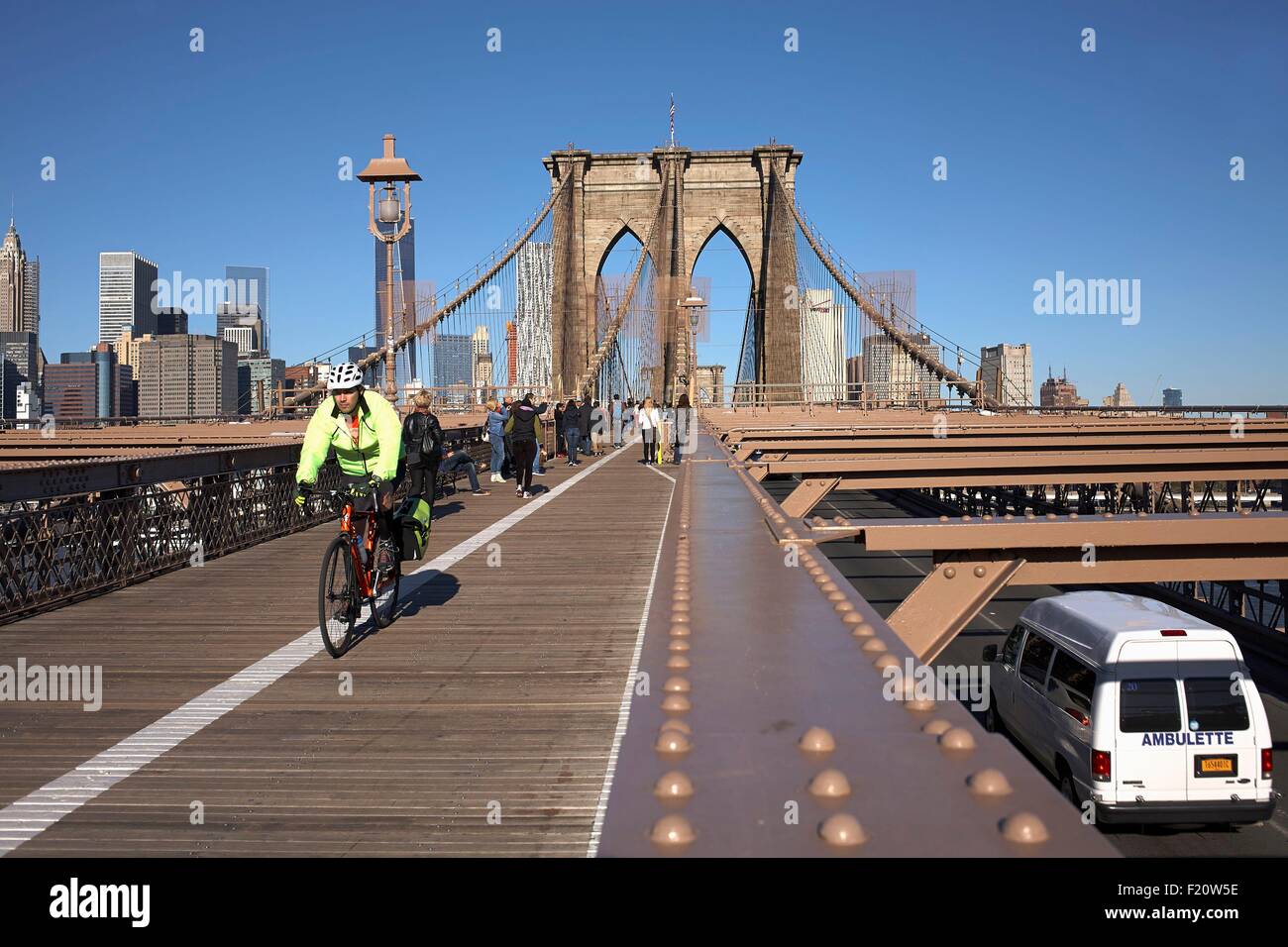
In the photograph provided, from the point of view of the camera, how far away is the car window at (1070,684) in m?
10.8

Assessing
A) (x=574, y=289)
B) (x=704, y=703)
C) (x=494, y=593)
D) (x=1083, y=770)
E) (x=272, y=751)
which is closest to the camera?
(x=704, y=703)

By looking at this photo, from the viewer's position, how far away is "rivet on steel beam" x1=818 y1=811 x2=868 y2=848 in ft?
5.45

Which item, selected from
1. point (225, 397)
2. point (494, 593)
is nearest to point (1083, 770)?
point (494, 593)

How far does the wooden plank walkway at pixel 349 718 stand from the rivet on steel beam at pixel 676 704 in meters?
0.56

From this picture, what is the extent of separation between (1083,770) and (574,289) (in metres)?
47.7

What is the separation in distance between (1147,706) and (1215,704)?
2.92ft

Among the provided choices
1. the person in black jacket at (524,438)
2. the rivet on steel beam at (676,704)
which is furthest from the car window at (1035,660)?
the rivet on steel beam at (676,704)

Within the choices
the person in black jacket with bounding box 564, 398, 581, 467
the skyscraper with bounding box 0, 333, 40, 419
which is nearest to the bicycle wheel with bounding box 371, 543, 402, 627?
the person in black jacket with bounding box 564, 398, 581, 467

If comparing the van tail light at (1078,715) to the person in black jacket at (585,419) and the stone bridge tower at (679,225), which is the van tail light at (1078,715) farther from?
the stone bridge tower at (679,225)

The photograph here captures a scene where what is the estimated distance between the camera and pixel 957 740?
2.08 metres

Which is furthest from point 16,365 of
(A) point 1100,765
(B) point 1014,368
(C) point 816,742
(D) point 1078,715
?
(C) point 816,742
